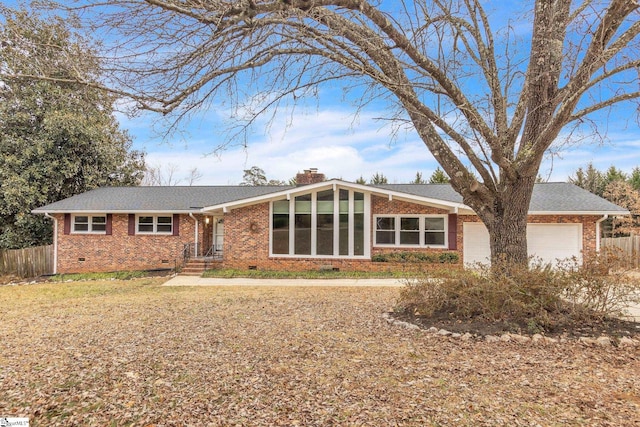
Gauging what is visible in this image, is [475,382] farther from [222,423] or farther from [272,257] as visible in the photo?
[272,257]

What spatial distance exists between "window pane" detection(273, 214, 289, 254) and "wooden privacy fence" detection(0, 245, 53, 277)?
1045cm

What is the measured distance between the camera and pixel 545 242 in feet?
44.9

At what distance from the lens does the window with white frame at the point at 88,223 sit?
1662 centimetres

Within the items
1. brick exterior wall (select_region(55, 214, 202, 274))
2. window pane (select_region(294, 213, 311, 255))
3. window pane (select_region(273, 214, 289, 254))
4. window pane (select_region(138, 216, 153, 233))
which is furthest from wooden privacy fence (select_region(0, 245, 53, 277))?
window pane (select_region(294, 213, 311, 255))

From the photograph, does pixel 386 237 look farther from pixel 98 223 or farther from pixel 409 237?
pixel 98 223

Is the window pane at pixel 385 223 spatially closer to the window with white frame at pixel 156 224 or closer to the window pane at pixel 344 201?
the window pane at pixel 344 201

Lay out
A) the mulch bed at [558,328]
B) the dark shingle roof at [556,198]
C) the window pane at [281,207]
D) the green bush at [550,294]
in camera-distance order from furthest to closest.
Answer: the window pane at [281,207], the dark shingle roof at [556,198], the green bush at [550,294], the mulch bed at [558,328]

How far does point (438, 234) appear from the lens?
14258 mm

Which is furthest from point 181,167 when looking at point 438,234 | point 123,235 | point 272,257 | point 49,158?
point 438,234

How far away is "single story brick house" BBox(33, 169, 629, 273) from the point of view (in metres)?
13.7

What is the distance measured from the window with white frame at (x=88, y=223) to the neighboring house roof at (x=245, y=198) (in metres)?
0.54

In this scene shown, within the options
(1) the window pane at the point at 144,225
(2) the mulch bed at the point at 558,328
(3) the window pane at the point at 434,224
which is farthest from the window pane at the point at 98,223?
(2) the mulch bed at the point at 558,328

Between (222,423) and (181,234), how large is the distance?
1440 cm

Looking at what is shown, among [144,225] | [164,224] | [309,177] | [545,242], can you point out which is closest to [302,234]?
[309,177]
